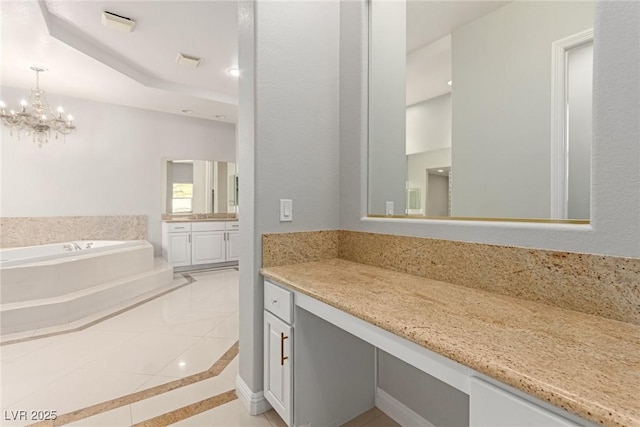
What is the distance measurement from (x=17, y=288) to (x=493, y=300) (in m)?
3.73

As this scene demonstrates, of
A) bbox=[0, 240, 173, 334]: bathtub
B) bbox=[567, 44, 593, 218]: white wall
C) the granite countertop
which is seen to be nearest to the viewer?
the granite countertop

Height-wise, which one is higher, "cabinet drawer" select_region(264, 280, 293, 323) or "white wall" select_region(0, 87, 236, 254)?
"white wall" select_region(0, 87, 236, 254)

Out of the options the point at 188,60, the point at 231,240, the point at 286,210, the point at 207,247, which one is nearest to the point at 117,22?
the point at 188,60

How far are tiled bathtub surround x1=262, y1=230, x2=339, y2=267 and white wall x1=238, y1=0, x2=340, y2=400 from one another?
0.12 feet

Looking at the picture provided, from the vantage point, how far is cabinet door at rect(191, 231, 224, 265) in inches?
199

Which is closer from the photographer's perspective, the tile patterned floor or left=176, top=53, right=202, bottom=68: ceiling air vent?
the tile patterned floor

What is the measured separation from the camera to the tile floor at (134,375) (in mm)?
1623

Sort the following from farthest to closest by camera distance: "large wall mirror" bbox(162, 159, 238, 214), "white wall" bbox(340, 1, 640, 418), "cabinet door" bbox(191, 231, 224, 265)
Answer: "large wall mirror" bbox(162, 159, 238, 214), "cabinet door" bbox(191, 231, 224, 265), "white wall" bbox(340, 1, 640, 418)

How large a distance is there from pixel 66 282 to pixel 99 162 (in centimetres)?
227

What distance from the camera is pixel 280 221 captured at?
1721 millimetres

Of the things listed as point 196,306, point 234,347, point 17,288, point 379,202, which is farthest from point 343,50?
point 17,288

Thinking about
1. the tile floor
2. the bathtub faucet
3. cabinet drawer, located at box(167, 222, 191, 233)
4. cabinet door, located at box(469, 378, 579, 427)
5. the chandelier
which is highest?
the chandelier

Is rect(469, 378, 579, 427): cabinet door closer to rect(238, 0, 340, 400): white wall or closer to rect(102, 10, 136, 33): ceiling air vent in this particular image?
rect(238, 0, 340, 400): white wall

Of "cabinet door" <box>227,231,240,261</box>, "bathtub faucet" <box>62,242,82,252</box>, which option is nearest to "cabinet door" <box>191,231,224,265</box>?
"cabinet door" <box>227,231,240,261</box>
